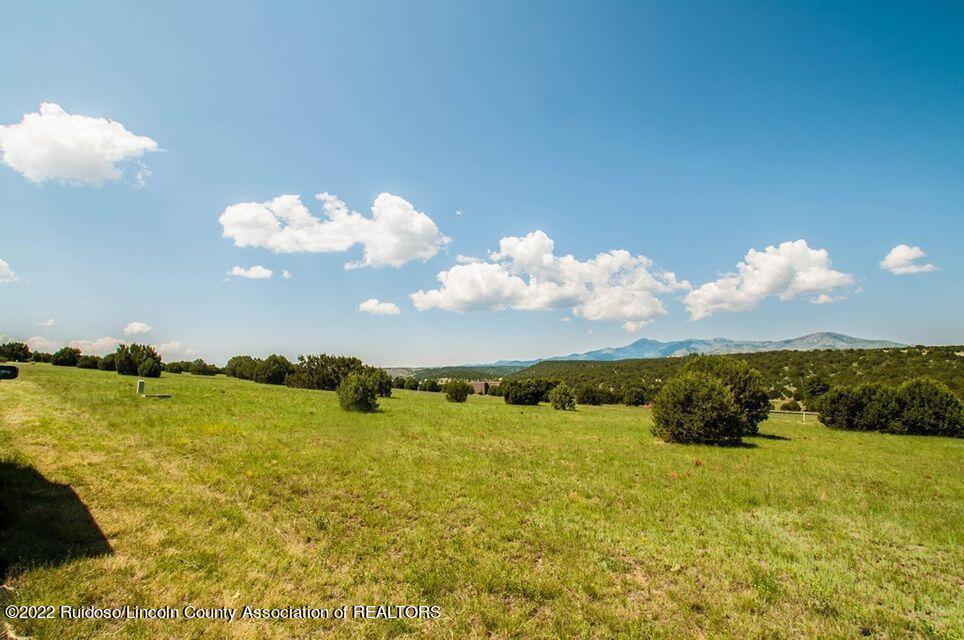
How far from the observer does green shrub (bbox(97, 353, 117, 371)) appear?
4518cm

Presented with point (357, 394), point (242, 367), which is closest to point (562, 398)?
point (357, 394)

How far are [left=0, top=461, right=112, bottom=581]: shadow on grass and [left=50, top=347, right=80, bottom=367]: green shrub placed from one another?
191 feet

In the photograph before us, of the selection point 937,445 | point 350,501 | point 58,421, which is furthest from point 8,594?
point 937,445

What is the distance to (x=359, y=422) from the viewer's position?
1952 cm

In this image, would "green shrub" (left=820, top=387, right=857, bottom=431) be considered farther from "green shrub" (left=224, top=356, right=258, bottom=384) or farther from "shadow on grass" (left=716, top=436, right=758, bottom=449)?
"green shrub" (left=224, top=356, right=258, bottom=384)

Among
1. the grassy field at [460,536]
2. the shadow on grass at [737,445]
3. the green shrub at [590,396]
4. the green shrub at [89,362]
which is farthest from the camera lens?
the green shrub at [590,396]

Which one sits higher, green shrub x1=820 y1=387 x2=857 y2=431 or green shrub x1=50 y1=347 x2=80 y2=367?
green shrub x1=50 y1=347 x2=80 y2=367

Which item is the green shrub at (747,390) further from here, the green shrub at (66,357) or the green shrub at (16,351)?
the green shrub at (16,351)

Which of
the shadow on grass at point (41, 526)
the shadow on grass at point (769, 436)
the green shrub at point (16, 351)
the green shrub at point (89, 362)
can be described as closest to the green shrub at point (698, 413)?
the shadow on grass at point (769, 436)

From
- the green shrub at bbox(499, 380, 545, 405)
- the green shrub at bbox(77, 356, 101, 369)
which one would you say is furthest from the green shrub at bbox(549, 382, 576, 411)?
the green shrub at bbox(77, 356, 101, 369)

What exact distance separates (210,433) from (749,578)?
15.8 metres

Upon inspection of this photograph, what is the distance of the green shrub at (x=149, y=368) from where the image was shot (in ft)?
117

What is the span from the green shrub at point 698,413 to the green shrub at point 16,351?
236 ft

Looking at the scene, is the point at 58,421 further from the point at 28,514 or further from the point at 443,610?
the point at 443,610
